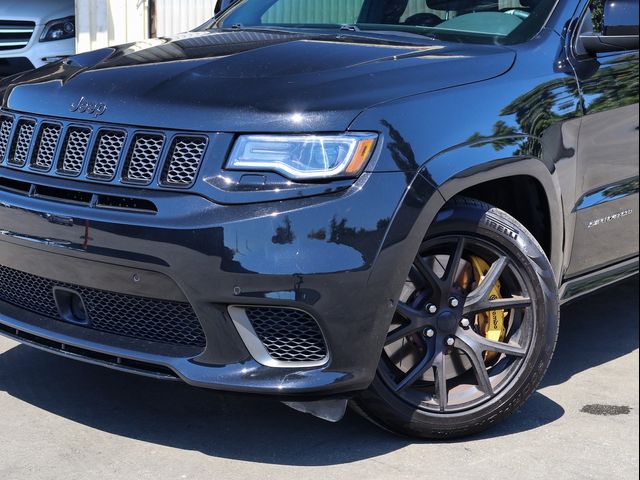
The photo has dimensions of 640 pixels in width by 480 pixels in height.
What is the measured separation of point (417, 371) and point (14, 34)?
20.8 feet

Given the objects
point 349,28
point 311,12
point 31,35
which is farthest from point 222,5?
point 31,35

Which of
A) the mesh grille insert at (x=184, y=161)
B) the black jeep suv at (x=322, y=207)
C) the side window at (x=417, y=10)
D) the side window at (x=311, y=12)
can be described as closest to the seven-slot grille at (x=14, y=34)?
the side window at (x=311, y=12)

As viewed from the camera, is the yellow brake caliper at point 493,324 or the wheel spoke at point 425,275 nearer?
the wheel spoke at point 425,275

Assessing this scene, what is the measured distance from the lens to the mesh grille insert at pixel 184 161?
331 cm

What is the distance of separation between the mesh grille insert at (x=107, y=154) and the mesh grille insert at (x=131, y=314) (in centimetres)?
37

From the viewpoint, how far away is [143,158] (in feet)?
11.2

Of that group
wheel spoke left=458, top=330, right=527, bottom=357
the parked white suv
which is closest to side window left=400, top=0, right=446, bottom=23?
wheel spoke left=458, top=330, right=527, bottom=357

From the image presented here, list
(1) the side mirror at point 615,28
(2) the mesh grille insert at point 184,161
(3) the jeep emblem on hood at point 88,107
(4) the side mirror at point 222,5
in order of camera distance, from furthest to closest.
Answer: (4) the side mirror at point 222,5 → (1) the side mirror at point 615,28 → (3) the jeep emblem on hood at point 88,107 → (2) the mesh grille insert at point 184,161

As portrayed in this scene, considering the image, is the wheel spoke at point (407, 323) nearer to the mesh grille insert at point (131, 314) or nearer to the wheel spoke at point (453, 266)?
the wheel spoke at point (453, 266)

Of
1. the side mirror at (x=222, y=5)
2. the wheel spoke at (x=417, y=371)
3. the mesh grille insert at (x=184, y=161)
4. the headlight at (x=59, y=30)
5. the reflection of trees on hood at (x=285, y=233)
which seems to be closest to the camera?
the reflection of trees on hood at (x=285, y=233)

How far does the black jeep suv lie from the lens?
3264mm

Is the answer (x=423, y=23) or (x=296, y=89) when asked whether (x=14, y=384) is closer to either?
(x=296, y=89)

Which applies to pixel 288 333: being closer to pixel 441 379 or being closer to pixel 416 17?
Result: pixel 441 379

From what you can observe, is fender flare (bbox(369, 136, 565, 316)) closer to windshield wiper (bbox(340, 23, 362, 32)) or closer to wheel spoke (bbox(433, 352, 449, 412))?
wheel spoke (bbox(433, 352, 449, 412))
